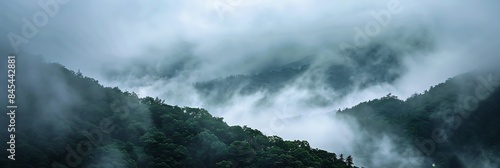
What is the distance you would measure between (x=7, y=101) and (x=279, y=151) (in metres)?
49.4

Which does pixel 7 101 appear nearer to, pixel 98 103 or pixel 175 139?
pixel 98 103

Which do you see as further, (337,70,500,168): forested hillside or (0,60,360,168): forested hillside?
(337,70,500,168): forested hillside

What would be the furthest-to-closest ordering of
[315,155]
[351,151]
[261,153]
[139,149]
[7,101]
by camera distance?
1. [351,151]
2. [315,155]
3. [261,153]
4. [139,149]
5. [7,101]

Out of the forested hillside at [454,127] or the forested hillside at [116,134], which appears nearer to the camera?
the forested hillside at [116,134]

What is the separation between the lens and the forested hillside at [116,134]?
71.6 m

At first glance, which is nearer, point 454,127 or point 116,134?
point 116,134

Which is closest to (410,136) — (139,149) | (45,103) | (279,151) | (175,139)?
(279,151)

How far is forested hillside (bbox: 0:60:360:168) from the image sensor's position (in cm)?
7164

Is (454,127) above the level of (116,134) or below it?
above

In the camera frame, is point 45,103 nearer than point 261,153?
Yes

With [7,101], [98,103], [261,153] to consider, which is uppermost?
[98,103]

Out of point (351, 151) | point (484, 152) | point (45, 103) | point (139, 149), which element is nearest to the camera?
point (45, 103)

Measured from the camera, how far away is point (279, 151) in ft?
312

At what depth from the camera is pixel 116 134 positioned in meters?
90.9
